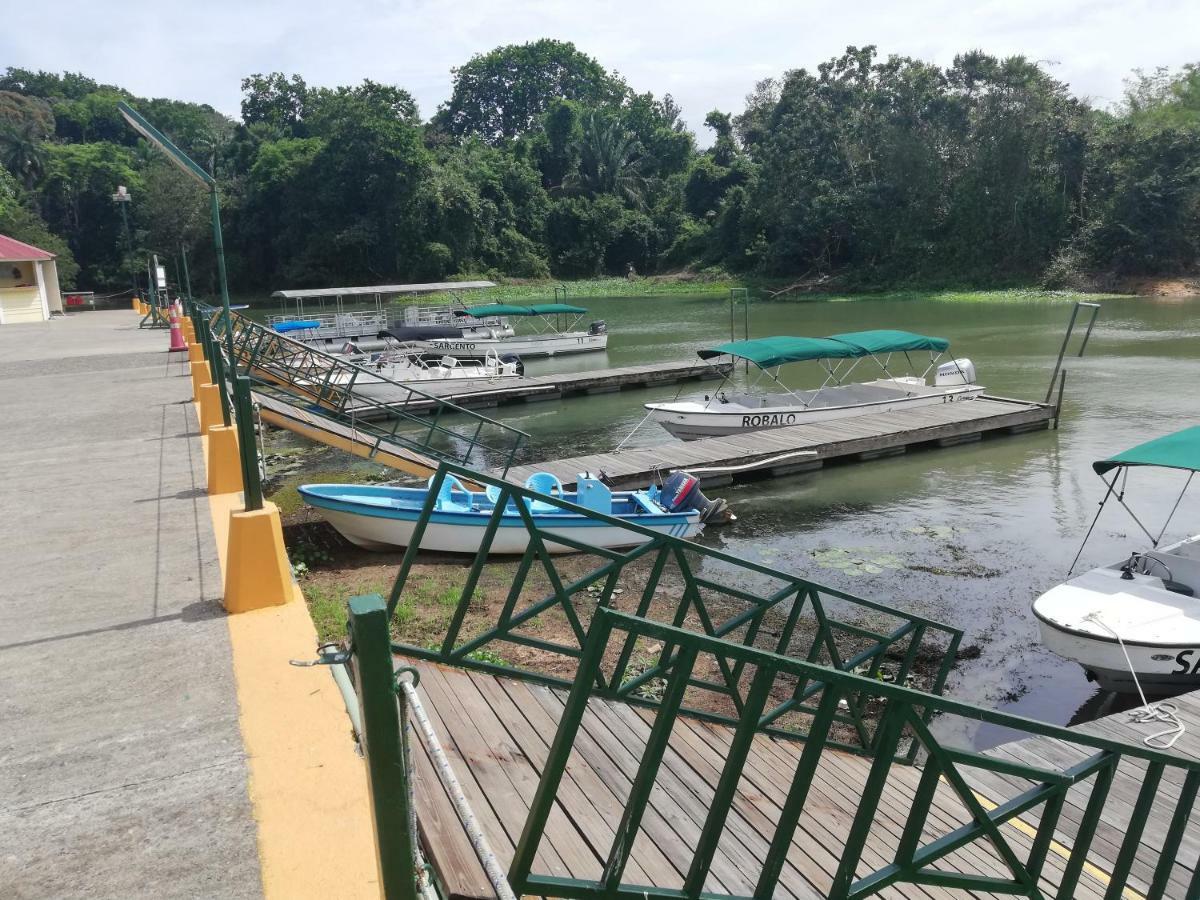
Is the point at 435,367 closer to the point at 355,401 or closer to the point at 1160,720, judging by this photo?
the point at 355,401

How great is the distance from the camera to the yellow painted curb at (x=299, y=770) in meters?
3.75

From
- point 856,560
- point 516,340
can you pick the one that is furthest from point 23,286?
point 856,560

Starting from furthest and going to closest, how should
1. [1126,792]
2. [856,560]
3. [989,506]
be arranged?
[989,506], [856,560], [1126,792]

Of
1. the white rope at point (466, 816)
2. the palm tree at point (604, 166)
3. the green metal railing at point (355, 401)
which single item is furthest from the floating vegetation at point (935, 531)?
the palm tree at point (604, 166)

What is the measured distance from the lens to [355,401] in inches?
969

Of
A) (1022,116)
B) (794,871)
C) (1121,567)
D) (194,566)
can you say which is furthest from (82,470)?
(1022,116)

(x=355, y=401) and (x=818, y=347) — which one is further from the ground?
(x=818, y=347)

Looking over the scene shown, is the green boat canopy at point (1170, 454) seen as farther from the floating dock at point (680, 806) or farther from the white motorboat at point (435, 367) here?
the white motorboat at point (435, 367)

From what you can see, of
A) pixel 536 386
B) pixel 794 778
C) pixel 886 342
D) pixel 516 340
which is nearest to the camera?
pixel 794 778

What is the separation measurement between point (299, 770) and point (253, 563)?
230 cm

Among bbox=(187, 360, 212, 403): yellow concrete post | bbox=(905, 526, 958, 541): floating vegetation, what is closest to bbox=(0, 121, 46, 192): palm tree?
bbox=(187, 360, 212, 403): yellow concrete post

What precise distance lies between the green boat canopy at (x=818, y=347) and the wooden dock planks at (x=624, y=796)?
1456cm

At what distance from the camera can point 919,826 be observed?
2.98m

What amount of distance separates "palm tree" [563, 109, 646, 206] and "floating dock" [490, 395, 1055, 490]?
62499 mm
